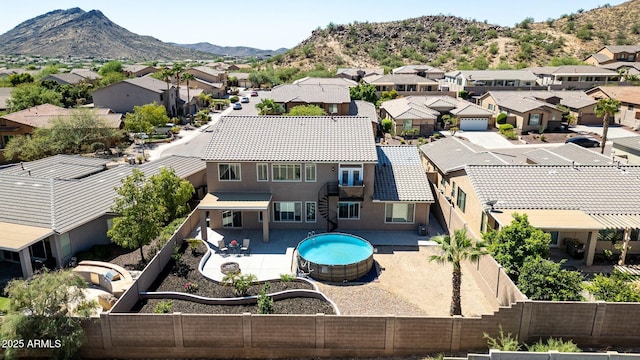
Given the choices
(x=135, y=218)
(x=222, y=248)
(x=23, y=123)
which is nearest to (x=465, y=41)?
(x=23, y=123)

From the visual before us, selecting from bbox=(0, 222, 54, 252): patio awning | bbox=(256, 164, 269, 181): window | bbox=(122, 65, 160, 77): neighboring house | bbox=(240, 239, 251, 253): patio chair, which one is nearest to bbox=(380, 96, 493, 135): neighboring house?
bbox=(256, 164, 269, 181): window

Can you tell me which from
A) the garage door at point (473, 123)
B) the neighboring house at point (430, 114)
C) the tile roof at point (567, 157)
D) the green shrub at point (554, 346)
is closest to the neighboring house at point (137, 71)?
the neighboring house at point (430, 114)

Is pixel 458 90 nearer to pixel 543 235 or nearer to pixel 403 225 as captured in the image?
pixel 403 225

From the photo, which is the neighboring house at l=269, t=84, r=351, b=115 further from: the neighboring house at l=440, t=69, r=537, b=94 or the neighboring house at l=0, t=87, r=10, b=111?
the neighboring house at l=0, t=87, r=10, b=111

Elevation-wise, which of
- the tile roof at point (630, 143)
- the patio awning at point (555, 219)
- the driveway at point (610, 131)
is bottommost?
the driveway at point (610, 131)

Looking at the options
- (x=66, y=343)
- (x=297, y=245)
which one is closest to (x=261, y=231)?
(x=297, y=245)

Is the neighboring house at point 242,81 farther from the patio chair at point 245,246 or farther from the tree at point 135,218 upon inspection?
the tree at point 135,218
